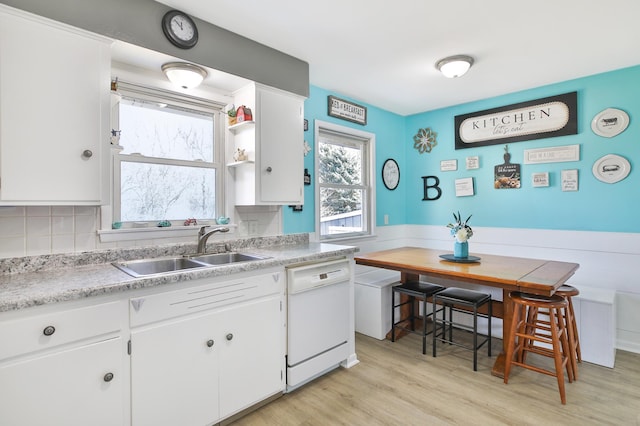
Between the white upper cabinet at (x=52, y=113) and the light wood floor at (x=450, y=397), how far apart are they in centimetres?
161

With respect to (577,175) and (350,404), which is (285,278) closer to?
(350,404)

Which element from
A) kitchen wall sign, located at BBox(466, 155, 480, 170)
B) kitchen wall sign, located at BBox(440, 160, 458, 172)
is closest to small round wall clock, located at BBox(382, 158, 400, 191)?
kitchen wall sign, located at BBox(440, 160, 458, 172)

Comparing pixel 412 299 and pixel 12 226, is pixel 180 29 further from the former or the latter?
pixel 412 299

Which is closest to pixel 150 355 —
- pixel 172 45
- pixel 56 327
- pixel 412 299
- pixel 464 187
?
pixel 56 327

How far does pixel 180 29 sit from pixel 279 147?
999mm

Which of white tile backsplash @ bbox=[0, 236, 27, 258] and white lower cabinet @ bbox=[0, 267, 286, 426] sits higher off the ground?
white tile backsplash @ bbox=[0, 236, 27, 258]

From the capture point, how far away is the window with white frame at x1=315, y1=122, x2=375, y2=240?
356cm

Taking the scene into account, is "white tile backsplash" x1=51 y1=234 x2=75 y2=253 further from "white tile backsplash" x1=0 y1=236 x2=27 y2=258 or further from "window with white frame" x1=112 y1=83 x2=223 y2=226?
"window with white frame" x1=112 y1=83 x2=223 y2=226

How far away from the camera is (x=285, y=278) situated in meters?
2.21

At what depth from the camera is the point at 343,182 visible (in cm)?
381

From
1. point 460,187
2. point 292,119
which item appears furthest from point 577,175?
point 292,119

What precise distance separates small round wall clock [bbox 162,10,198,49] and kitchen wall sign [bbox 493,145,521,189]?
3.25 metres

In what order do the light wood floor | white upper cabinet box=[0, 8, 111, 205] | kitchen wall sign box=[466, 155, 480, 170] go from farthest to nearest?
kitchen wall sign box=[466, 155, 480, 170], the light wood floor, white upper cabinet box=[0, 8, 111, 205]

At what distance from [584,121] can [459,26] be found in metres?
1.84
